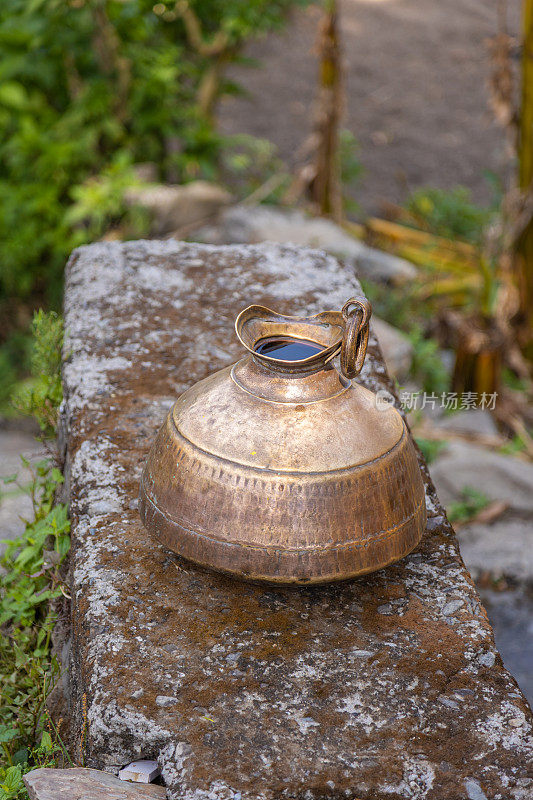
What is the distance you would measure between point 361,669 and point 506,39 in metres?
4.36

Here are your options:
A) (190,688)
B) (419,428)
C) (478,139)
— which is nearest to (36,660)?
(190,688)

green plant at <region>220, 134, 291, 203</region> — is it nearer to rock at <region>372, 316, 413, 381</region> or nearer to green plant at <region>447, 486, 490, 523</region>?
rock at <region>372, 316, 413, 381</region>

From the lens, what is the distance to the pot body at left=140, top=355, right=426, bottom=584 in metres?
1.43

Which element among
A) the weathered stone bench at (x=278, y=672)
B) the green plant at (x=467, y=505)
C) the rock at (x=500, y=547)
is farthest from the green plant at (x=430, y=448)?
the weathered stone bench at (x=278, y=672)

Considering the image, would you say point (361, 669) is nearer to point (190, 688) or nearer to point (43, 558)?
point (190, 688)

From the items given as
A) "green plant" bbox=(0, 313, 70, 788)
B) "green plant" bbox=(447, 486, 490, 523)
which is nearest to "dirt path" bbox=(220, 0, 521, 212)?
"green plant" bbox=(447, 486, 490, 523)

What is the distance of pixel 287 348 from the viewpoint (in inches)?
64.4

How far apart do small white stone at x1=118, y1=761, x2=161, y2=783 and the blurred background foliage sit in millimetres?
4040

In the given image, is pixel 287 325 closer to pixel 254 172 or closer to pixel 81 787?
pixel 81 787

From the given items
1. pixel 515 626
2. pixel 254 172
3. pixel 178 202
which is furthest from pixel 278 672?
pixel 254 172

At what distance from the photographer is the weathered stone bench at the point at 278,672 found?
1.32 meters

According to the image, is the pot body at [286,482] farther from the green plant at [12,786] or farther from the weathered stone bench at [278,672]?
the green plant at [12,786]

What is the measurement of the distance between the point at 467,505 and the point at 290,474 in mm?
2543

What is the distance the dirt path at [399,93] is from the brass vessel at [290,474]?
6.34m
